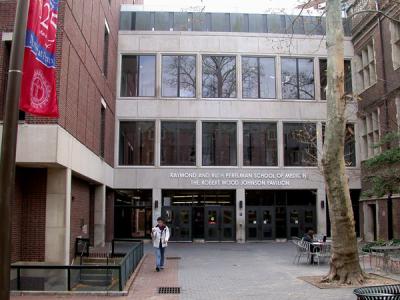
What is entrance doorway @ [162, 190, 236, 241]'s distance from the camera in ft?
107

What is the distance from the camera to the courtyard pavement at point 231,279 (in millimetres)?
12211

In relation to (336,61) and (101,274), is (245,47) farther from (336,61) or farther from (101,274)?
(101,274)

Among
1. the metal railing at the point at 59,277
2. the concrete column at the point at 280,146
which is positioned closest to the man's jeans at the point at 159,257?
the metal railing at the point at 59,277

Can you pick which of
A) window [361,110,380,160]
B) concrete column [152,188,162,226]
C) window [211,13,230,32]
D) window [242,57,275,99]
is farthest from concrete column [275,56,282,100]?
concrete column [152,188,162,226]

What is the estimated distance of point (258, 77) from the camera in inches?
1330

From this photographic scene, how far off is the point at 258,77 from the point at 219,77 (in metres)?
2.52

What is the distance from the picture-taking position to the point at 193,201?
32938 mm

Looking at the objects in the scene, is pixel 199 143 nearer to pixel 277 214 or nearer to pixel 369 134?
pixel 277 214

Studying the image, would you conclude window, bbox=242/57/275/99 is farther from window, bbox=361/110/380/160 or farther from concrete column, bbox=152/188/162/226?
concrete column, bbox=152/188/162/226

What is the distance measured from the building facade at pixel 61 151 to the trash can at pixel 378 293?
10.6 m

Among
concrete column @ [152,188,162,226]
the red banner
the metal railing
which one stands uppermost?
the red banner

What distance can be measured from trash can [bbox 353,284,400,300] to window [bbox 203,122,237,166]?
976 inches

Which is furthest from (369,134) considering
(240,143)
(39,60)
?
(39,60)

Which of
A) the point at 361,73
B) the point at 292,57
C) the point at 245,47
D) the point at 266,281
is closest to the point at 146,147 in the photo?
the point at 245,47
